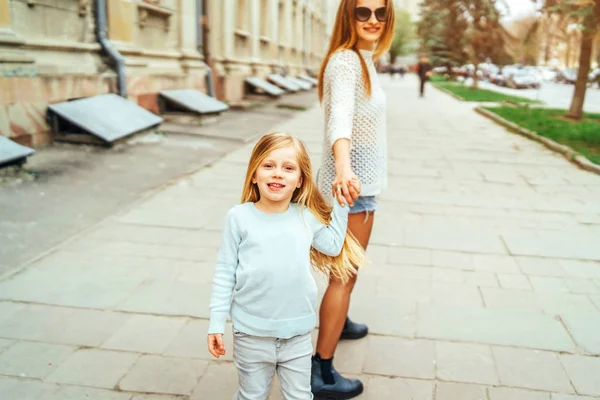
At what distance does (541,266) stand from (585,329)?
3.84 ft

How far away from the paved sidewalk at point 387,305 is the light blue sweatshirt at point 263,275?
88cm

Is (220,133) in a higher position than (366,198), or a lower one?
lower

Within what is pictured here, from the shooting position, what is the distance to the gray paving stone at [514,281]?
4.29 meters

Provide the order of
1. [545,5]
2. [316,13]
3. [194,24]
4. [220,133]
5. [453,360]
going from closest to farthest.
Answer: [453,360] → [220,133] → [545,5] → [194,24] → [316,13]

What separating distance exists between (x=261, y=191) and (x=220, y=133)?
949cm

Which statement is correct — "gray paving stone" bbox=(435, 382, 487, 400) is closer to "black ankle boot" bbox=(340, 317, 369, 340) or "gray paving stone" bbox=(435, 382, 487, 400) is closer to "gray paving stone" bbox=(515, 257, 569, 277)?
"black ankle boot" bbox=(340, 317, 369, 340)

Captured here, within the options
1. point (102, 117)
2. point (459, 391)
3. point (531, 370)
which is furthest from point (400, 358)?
point (102, 117)

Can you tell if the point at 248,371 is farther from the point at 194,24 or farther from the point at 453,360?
the point at 194,24

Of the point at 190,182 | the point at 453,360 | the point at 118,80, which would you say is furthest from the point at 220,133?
the point at 453,360

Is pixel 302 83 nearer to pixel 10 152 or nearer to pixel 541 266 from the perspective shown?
pixel 10 152

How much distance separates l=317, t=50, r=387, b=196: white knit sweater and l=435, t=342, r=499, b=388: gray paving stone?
3.49 ft

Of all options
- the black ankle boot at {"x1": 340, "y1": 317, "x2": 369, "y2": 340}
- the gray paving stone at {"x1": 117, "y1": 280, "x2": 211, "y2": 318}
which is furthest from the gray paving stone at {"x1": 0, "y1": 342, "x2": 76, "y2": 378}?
the black ankle boot at {"x1": 340, "y1": 317, "x2": 369, "y2": 340}

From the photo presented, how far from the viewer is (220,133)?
37.5 ft

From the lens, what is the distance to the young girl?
2117 millimetres
